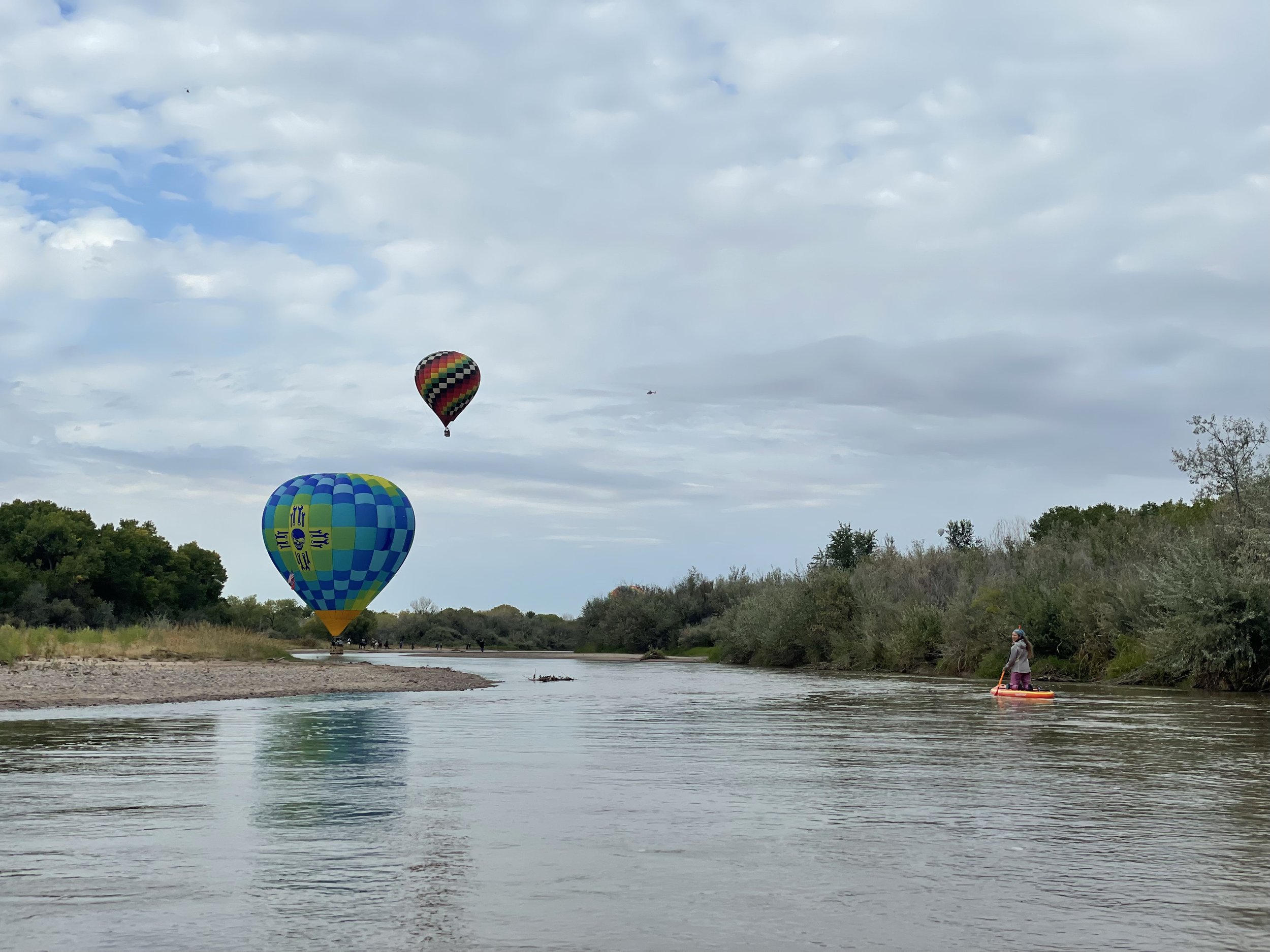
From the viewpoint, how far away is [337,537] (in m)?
55.5

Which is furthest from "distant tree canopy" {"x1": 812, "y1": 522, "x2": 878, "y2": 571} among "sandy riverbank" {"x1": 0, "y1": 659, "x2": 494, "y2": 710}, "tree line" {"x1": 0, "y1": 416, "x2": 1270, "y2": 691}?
"sandy riverbank" {"x1": 0, "y1": 659, "x2": 494, "y2": 710}

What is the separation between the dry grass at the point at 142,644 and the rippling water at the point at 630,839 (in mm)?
24403

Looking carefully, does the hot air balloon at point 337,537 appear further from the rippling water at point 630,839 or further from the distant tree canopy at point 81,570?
the rippling water at point 630,839

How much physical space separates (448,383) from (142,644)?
23.0 m

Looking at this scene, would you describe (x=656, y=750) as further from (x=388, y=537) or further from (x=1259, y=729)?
(x=388, y=537)

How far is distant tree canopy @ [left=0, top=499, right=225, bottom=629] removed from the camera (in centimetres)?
7481

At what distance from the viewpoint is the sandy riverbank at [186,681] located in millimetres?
27734

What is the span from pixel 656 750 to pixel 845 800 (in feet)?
19.2

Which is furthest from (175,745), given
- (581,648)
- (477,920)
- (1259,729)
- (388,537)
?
(581,648)

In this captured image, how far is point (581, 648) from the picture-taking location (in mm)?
110688

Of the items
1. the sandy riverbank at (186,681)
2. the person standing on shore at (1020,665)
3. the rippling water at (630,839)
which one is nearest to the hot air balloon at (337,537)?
the sandy riverbank at (186,681)

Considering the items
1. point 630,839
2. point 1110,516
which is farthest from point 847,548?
point 630,839

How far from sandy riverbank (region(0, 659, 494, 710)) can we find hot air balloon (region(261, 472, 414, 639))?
7.85 m

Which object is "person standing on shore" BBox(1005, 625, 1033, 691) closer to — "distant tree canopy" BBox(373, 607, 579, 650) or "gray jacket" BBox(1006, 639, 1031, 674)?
"gray jacket" BBox(1006, 639, 1031, 674)
